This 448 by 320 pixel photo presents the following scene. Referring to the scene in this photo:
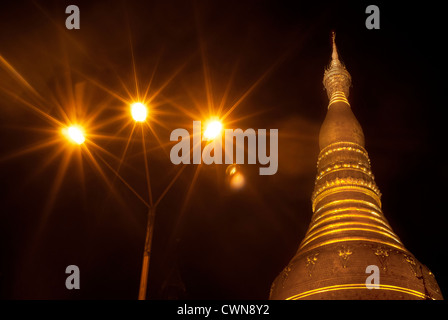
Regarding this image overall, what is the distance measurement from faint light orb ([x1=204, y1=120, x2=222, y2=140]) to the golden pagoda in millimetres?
4385

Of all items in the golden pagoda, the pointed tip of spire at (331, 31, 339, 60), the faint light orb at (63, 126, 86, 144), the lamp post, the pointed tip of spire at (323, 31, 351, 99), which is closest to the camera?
the lamp post

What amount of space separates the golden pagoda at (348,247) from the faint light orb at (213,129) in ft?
Result: 14.4

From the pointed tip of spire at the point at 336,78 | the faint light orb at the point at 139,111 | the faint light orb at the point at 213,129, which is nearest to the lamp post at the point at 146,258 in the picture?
the faint light orb at the point at 139,111

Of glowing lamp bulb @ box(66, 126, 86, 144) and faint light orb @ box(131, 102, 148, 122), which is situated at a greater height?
faint light orb @ box(131, 102, 148, 122)

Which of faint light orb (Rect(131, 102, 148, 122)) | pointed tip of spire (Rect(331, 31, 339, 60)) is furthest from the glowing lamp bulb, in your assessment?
pointed tip of spire (Rect(331, 31, 339, 60))

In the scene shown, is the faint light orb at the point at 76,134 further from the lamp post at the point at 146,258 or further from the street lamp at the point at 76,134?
the lamp post at the point at 146,258

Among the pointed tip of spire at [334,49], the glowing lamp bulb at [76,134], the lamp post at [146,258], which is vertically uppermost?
the pointed tip of spire at [334,49]

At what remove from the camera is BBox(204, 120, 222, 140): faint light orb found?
36.9 ft

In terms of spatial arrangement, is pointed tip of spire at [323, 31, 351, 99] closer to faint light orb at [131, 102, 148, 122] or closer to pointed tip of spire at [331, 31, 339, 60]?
pointed tip of spire at [331, 31, 339, 60]

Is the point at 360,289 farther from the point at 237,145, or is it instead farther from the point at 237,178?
the point at 237,145

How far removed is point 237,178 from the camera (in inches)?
552

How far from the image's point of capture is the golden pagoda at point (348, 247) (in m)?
11.2
